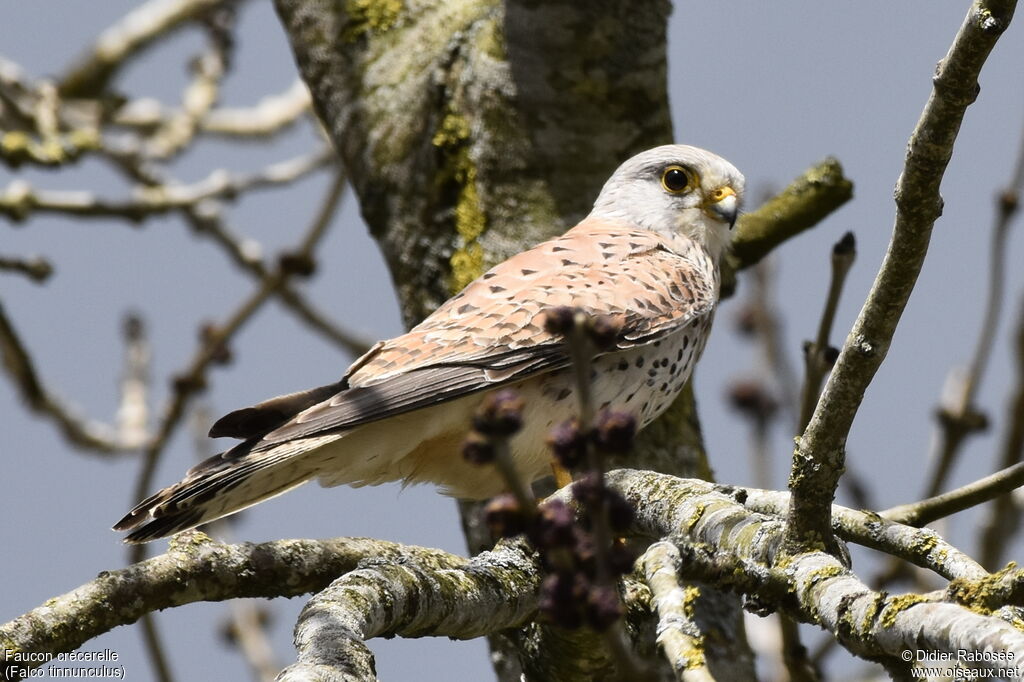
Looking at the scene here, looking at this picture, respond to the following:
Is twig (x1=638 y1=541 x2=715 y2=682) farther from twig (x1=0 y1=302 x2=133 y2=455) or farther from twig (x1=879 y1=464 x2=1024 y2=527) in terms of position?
twig (x1=0 y1=302 x2=133 y2=455)

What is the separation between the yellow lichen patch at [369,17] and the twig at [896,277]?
261 centimetres

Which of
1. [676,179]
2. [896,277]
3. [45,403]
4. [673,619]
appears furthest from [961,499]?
[45,403]

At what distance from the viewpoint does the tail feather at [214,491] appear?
310 centimetres

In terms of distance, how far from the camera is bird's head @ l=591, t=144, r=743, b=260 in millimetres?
4566

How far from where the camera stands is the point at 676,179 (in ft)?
15.4

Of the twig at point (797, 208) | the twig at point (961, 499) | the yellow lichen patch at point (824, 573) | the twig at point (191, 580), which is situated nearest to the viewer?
the yellow lichen patch at point (824, 573)

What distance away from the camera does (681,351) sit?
155 inches

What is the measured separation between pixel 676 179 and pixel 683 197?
0.27ft

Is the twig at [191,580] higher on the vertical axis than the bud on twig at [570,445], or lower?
higher

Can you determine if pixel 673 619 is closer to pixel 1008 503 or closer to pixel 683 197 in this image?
pixel 1008 503

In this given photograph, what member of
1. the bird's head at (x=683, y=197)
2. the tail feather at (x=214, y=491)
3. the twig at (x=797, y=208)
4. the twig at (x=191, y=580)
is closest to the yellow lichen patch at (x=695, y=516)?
the twig at (x=191, y=580)

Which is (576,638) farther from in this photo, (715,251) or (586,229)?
(715,251)

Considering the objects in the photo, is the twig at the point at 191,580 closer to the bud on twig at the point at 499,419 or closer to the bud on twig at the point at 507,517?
the bud on twig at the point at 507,517

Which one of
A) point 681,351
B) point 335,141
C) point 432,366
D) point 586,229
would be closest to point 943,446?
point 681,351
